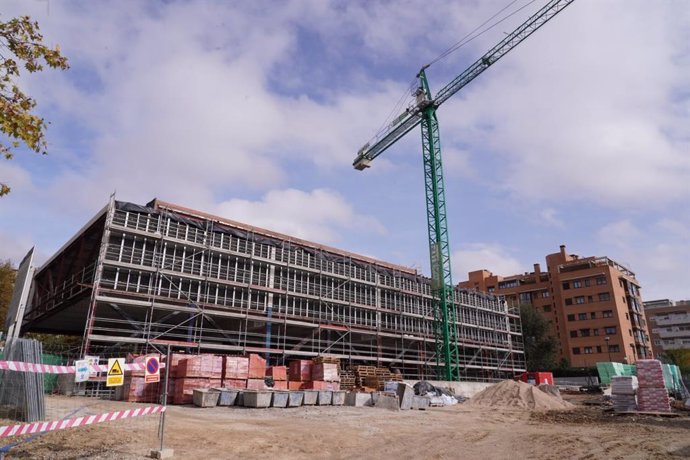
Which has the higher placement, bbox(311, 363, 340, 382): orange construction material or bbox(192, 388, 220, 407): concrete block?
bbox(311, 363, 340, 382): orange construction material

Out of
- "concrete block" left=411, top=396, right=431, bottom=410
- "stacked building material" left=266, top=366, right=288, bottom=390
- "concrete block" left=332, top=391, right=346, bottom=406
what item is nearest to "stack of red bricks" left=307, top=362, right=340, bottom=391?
"stacked building material" left=266, top=366, right=288, bottom=390

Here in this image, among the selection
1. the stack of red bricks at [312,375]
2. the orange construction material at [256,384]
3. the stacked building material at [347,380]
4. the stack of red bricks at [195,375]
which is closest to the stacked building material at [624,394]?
the stack of red bricks at [312,375]

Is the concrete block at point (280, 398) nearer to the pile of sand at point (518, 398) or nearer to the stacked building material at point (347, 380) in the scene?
the stacked building material at point (347, 380)

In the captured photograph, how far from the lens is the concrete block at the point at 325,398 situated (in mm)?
20688

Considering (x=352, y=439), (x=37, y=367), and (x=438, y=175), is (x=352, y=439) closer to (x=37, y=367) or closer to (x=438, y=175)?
(x=37, y=367)

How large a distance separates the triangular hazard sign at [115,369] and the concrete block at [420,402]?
1642 centimetres

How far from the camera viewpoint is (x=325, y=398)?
820 inches

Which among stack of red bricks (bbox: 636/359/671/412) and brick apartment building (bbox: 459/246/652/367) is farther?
brick apartment building (bbox: 459/246/652/367)

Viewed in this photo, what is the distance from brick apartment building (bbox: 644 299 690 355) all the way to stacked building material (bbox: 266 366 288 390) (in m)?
79.6

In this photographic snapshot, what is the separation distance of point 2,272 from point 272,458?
2018 inches

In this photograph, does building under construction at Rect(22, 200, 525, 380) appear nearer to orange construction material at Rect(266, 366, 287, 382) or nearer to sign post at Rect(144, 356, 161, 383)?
orange construction material at Rect(266, 366, 287, 382)

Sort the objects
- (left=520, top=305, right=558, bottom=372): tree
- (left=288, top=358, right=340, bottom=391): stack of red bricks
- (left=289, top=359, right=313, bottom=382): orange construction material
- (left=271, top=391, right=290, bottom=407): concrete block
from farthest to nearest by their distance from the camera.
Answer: (left=520, top=305, right=558, bottom=372): tree → (left=289, top=359, right=313, bottom=382): orange construction material → (left=288, top=358, right=340, bottom=391): stack of red bricks → (left=271, top=391, right=290, bottom=407): concrete block

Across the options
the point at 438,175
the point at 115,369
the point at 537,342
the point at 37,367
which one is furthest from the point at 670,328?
the point at 37,367

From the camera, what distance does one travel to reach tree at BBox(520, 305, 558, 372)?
2329 inches
